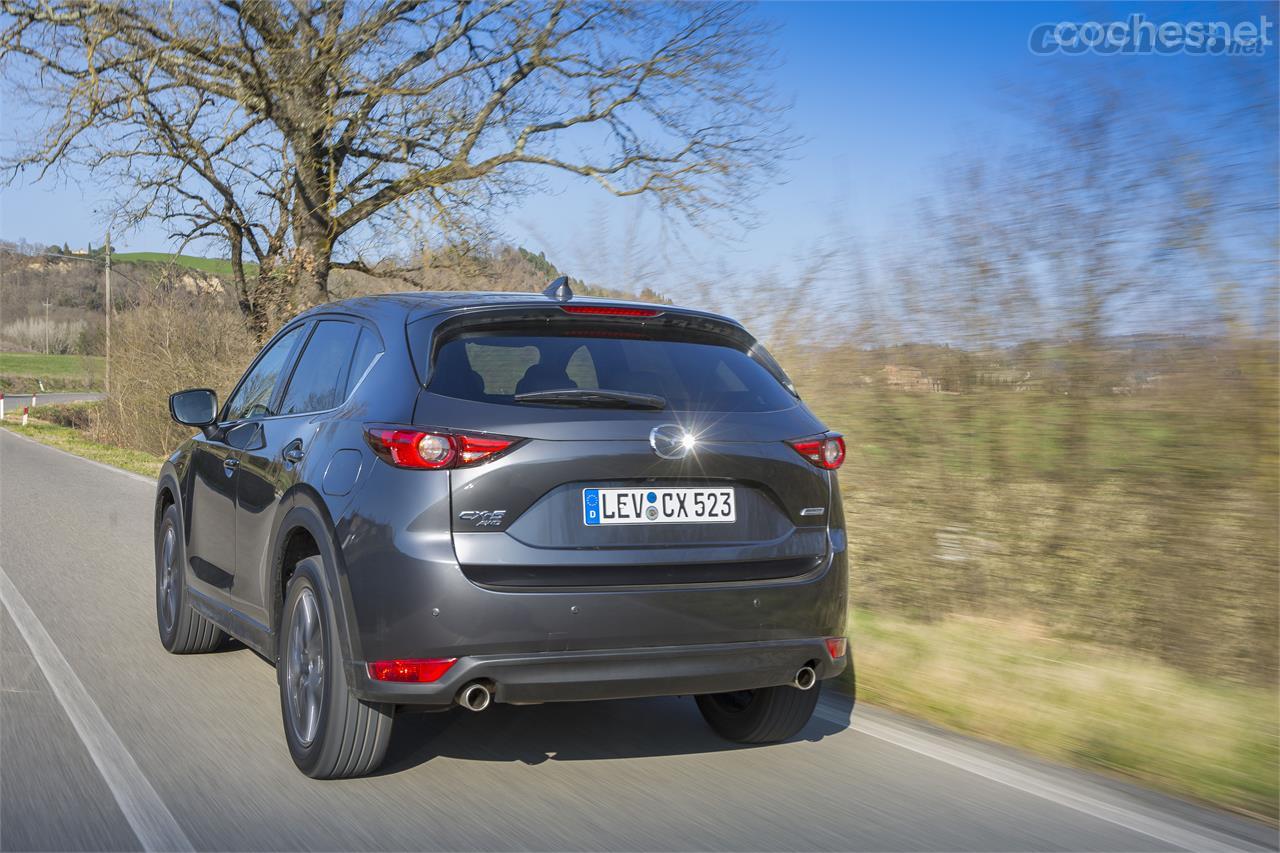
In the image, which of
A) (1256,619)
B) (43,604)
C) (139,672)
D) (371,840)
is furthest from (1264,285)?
(43,604)

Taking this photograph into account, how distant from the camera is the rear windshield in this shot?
4.30m

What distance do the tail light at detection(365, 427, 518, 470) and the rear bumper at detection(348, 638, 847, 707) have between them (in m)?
0.62

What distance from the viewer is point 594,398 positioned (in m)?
4.29

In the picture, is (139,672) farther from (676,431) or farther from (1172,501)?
(1172,501)

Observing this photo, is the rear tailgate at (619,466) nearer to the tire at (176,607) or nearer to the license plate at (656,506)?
the license plate at (656,506)

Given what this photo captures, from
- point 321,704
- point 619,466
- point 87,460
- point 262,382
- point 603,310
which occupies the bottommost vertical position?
point 87,460

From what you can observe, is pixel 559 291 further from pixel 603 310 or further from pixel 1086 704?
pixel 1086 704

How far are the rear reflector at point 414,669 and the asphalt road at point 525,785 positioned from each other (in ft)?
1.47

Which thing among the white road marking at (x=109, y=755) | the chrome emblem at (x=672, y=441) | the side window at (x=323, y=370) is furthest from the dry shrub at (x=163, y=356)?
the chrome emblem at (x=672, y=441)

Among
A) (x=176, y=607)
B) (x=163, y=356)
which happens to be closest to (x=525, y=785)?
(x=176, y=607)

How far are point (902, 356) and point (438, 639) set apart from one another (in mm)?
4580

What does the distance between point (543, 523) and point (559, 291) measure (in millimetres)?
1125

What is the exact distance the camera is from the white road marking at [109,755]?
3916 mm

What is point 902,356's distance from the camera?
7867 mm
